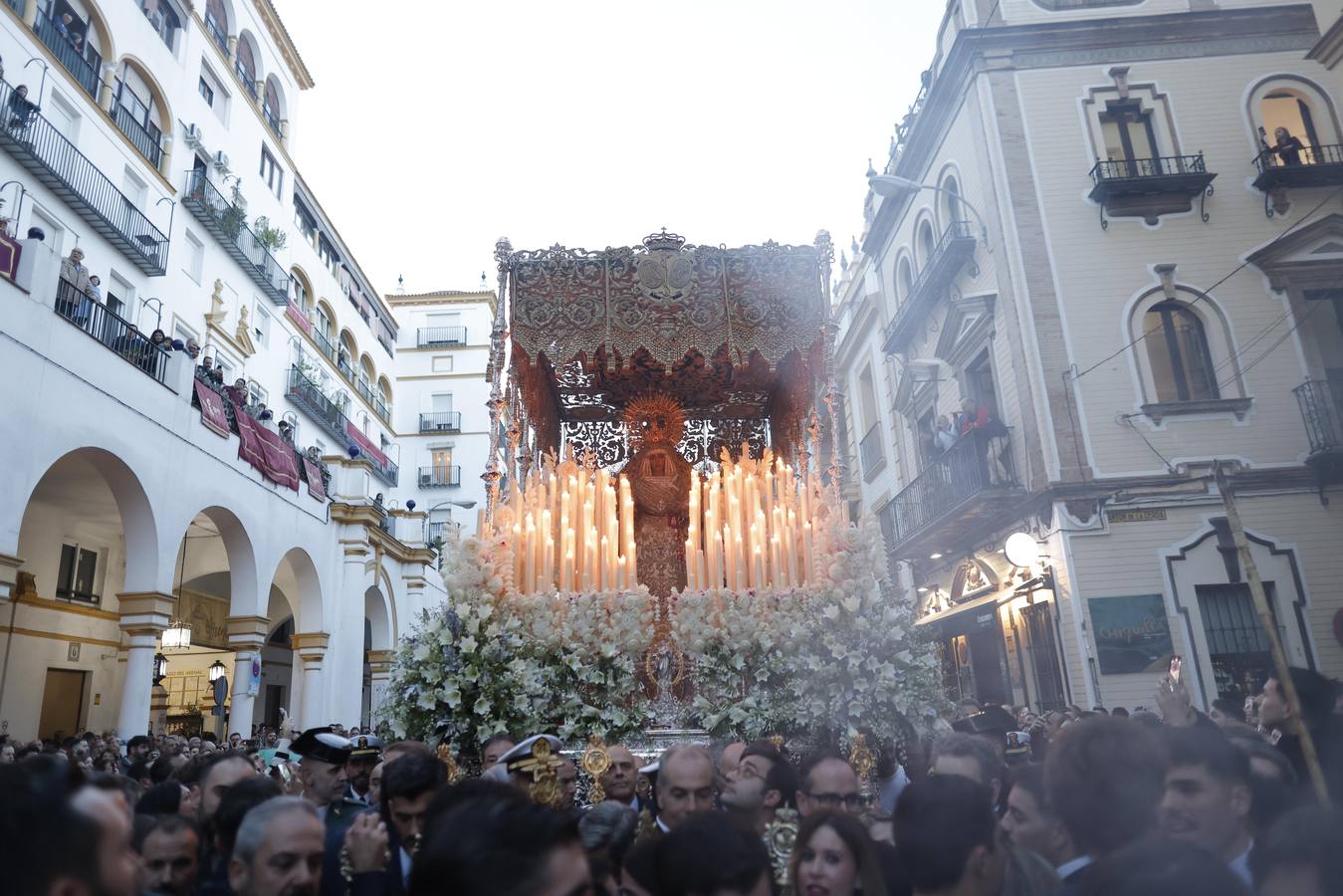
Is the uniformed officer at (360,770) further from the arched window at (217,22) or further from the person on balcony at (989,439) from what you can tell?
the arched window at (217,22)

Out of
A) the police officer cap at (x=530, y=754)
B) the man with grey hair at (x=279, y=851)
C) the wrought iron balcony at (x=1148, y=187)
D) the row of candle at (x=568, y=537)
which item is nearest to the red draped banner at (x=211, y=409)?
the row of candle at (x=568, y=537)

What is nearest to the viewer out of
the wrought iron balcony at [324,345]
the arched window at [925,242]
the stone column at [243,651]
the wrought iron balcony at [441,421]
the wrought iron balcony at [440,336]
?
the stone column at [243,651]

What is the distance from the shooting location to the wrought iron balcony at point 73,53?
14163 millimetres

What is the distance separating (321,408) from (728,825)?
23.9 m

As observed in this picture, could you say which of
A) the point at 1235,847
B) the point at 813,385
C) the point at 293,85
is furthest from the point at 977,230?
the point at 293,85

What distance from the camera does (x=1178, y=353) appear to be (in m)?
13.5

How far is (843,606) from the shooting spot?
5.45 metres

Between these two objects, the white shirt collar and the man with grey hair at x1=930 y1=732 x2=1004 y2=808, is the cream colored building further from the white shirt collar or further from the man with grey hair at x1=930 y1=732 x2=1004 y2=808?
the white shirt collar

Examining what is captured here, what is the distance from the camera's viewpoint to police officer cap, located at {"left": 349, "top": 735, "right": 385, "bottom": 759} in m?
4.77

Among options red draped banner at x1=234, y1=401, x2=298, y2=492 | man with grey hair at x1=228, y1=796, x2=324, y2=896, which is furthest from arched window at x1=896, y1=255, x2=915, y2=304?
man with grey hair at x1=228, y1=796, x2=324, y2=896

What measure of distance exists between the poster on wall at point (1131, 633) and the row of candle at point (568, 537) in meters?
8.35

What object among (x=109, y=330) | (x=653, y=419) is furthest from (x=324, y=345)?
(x=653, y=419)

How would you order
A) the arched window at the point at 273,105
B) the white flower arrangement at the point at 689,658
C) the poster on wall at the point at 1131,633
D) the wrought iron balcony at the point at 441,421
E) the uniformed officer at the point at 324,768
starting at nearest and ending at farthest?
the uniformed officer at the point at 324,768 → the white flower arrangement at the point at 689,658 → the poster on wall at the point at 1131,633 → the arched window at the point at 273,105 → the wrought iron balcony at the point at 441,421

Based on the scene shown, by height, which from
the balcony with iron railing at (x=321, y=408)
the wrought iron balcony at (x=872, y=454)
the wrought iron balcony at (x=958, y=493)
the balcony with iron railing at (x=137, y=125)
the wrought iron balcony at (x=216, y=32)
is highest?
the wrought iron balcony at (x=216, y=32)
